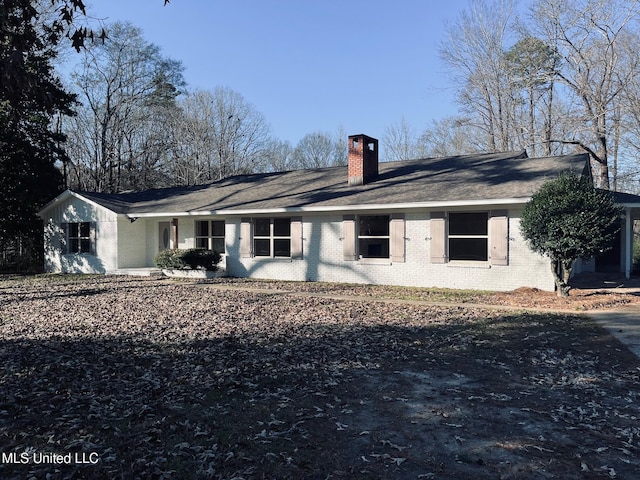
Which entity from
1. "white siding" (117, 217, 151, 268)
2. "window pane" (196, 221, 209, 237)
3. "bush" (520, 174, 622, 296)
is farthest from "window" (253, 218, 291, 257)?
"bush" (520, 174, 622, 296)

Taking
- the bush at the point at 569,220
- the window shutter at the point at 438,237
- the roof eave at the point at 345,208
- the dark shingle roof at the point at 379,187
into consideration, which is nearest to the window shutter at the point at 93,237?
the dark shingle roof at the point at 379,187

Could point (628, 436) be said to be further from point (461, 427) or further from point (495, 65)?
point (495, 65)

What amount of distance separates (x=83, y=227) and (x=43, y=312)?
1147 cm

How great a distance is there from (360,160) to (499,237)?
6.01 meters

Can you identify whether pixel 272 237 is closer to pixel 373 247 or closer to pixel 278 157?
pixel 373 247

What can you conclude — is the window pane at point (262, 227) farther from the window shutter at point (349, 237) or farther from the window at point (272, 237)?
the window shutter at point (349, 237)

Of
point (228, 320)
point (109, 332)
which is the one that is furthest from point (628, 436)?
point (109, 332)

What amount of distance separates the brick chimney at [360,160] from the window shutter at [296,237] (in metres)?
2.58

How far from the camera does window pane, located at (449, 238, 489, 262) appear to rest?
13.5 meters

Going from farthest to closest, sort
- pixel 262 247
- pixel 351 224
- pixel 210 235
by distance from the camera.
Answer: pixel 210 235
pixel 262 247
pixel 351 224

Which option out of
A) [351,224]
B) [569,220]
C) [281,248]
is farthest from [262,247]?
[569,220]

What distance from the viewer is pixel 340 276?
1506 cm

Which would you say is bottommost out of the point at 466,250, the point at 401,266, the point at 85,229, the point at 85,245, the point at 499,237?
the point at 401,266

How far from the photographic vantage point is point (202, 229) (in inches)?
730
